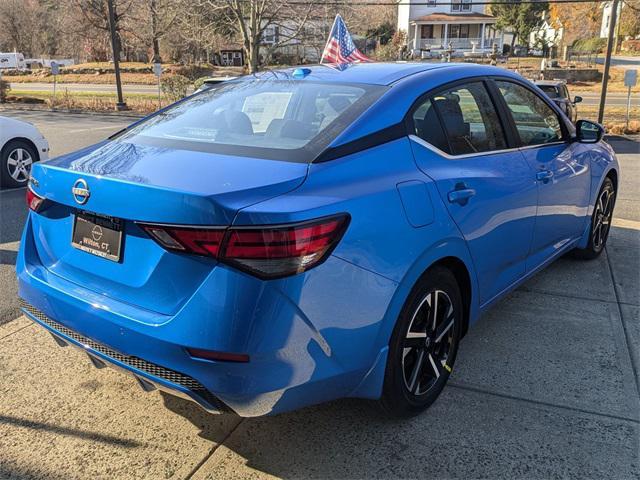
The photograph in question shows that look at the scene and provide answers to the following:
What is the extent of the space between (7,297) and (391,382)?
3.25 m

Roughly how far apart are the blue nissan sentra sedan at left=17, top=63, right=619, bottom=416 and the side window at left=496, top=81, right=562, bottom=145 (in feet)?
0.84

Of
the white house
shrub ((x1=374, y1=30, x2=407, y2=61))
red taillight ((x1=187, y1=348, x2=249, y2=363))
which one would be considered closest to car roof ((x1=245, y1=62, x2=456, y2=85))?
red taillight ((x1=187, y1=348, x2=249, y2=363))

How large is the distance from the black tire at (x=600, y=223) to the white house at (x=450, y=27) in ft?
189

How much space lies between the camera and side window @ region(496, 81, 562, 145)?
12.3ft

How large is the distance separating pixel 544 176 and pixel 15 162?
7474mm

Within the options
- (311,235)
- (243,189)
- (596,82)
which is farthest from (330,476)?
(596,82)

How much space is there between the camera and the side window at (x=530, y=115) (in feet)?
12.3

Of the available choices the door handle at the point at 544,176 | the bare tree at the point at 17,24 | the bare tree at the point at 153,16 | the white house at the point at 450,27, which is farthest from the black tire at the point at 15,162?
the bare tree at the point at 17,24

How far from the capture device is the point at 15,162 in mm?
8367

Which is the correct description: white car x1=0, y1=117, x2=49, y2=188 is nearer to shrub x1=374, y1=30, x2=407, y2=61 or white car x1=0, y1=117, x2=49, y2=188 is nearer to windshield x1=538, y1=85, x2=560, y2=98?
windshield x1=538, y1=85, x2=560, y2=98

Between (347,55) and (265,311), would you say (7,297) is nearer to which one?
(265,311)

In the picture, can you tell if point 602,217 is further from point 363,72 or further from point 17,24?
point 17,24

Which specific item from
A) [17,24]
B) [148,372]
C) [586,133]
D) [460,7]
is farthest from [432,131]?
[17,24]

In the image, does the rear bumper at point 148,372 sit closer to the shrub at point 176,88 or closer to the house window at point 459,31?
the shrub at point 176,88
